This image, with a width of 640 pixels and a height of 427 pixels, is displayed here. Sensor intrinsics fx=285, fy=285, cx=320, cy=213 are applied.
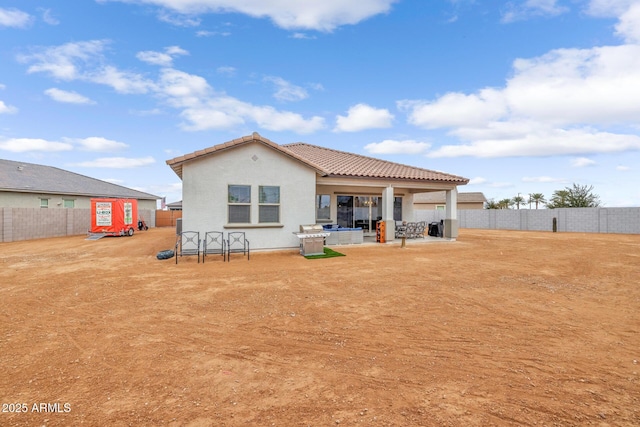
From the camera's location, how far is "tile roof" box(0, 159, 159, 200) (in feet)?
66.9

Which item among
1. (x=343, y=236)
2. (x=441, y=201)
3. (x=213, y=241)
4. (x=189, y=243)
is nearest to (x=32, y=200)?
(x=189, y=243)

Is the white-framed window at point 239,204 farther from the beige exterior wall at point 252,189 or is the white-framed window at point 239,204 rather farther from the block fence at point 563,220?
the block fence at point 563,220

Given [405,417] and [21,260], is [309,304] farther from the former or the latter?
[21,260]

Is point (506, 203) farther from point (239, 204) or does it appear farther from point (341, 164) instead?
point (239, 204)

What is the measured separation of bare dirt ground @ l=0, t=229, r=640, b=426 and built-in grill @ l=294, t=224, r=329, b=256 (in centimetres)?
350

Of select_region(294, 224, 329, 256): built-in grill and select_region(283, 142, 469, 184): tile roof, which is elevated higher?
select_region(283, 142, 469, 184): tile roof

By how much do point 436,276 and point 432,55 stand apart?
13708 millimetres

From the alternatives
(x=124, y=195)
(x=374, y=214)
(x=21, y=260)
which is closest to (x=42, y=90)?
(x=21, y=260)

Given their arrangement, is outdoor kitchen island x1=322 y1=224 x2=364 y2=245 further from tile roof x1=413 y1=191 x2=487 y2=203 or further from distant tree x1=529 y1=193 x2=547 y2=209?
distant tree x1=529 y1=193 x2=547 y2=209

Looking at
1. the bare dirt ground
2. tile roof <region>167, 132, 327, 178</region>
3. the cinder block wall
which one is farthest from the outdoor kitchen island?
the cinder block wall

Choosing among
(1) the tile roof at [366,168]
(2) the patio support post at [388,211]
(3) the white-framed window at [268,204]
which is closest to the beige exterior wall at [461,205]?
(1) the tile roof at [366,168]

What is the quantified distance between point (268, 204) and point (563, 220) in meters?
26.1

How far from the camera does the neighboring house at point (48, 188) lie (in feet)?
64.6

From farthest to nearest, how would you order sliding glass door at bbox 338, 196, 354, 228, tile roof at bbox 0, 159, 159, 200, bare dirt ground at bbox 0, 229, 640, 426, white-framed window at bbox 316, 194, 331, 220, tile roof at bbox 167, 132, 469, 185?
1. tile roof at bbox 0, 159, 159, 200
2. sliding glass door at bbox 338, 196, 354, 228
3. white-framed window at bbox 316, 194, 331, 220
4. tile roof at bbox 167, 132, 469, 185
5. bare dirt ground at bbox 0, 229, 640, 426
